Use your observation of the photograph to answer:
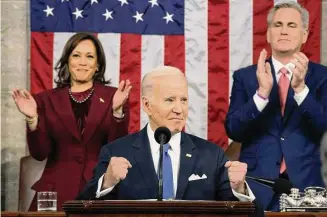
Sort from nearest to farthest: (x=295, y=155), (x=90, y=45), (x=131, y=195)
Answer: (x=131, y=195)
(x=295, y=155)
(x=90, y=45)

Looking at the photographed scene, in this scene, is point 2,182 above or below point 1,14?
below

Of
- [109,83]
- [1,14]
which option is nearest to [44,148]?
[109,83]

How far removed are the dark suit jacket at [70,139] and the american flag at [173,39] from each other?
0.72 m

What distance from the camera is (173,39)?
27.5ft

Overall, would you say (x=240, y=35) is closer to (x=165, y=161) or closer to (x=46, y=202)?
(x=46, y=202)

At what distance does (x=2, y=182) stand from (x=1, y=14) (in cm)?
146

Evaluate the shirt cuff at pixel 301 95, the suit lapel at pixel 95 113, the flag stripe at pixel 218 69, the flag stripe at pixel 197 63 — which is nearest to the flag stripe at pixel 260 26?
the flag stripe at pixel 218 69

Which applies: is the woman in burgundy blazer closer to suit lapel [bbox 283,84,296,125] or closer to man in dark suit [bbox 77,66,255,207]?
suit lapel [bbox 283,84,296,125]

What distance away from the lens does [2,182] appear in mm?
8430

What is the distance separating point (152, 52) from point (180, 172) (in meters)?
3.00

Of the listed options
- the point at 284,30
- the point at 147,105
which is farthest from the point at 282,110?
the point at 147,105

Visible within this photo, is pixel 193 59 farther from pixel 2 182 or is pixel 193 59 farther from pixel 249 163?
pixel 2 182

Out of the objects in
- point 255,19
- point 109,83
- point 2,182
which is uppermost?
point 255,19

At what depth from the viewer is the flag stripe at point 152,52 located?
836 centimetres
